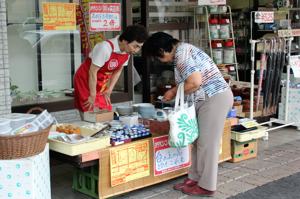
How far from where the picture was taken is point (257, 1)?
8.86m

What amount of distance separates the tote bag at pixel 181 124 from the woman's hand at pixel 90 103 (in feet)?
3.16

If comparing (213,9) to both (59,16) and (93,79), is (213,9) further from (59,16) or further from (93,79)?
(93,79)

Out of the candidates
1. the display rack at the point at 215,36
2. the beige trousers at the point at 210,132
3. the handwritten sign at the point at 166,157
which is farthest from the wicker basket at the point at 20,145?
the display rack at the point at 215,36

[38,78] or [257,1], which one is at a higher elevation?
[257,1]

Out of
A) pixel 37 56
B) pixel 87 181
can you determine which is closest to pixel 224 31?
pixel 37 56

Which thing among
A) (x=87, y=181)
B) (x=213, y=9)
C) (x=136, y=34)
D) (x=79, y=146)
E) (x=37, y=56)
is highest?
(x=213, y=9)

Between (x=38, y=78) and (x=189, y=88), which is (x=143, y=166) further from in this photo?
(x=38, y=78)


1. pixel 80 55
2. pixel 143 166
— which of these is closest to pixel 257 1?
pixel 80 55

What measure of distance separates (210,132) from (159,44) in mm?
980

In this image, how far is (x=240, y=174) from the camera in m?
5.28

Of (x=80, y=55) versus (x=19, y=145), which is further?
(x=80, y=55)

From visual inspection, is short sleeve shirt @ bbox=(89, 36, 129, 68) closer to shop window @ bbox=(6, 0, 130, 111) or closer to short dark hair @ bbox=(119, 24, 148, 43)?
short dark hair @ bbox=(119, 24, 148, 43)

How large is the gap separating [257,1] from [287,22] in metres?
1.23

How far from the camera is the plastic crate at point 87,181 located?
434 cm
